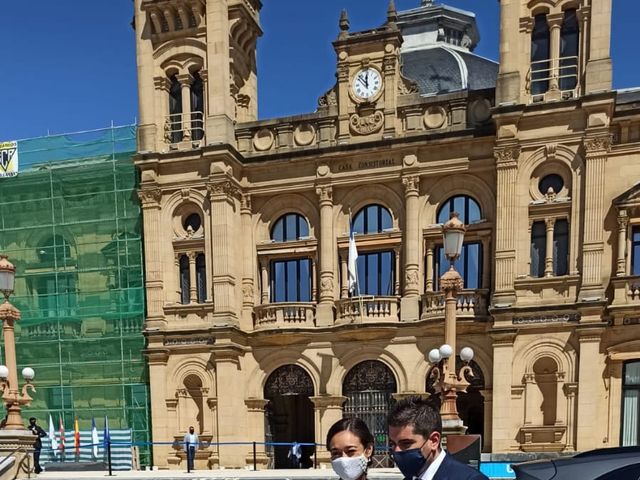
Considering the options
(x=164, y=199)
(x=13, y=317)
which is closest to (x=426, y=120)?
(x=164, y=199)

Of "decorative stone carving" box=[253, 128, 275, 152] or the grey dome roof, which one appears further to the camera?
the grey dome roof

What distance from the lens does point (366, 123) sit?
62.2 ft

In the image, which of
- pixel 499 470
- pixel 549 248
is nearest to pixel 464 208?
pixel 549 248

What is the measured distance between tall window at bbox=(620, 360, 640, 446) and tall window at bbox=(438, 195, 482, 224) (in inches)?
250

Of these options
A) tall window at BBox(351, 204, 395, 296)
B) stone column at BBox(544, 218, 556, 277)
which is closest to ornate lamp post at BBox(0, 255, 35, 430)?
tall window at BBox(351, 204, 395, 296)

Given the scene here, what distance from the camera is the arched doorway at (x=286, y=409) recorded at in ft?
63.9

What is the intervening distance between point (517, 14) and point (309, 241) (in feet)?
32.7

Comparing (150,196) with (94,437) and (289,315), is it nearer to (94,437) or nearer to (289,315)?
(289,315)

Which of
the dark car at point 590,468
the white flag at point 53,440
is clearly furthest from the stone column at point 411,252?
the dark car at point 590,468

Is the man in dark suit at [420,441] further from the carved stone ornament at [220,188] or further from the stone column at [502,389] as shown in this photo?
the carved stone ornament at [220,188]

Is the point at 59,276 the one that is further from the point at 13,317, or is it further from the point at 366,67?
the point at 366,67

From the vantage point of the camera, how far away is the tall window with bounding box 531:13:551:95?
17422mm

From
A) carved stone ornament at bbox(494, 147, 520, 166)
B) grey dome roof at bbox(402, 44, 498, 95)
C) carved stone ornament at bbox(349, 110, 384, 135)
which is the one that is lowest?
carved stone ornament at bbox(494, 147, 520, 166)

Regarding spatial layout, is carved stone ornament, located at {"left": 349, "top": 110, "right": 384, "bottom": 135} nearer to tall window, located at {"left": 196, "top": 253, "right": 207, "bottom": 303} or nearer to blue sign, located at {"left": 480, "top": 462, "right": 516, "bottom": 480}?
tall window, located at {"left": 196, "top": 253, "right": 207, "bottom": 303}
